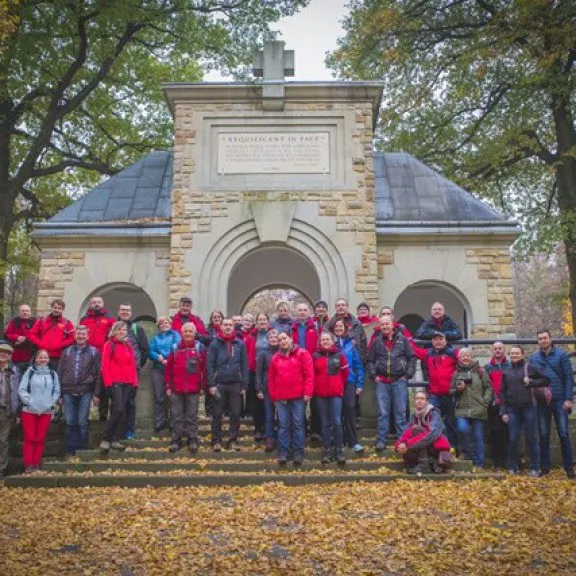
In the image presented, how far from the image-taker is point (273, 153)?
464 inches

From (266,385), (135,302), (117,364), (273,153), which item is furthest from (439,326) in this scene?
(135,302)

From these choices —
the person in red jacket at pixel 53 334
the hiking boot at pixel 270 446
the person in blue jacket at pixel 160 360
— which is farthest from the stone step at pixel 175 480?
the person in red jacket at pixel 53 334

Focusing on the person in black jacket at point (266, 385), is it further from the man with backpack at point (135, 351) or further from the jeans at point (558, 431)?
the jeans at point (558, 431)

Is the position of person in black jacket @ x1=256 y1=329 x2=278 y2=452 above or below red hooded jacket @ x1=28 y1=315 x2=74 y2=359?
below

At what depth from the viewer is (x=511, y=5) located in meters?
15.0

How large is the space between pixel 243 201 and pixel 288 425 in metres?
5.30

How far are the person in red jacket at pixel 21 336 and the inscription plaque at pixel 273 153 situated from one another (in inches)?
184

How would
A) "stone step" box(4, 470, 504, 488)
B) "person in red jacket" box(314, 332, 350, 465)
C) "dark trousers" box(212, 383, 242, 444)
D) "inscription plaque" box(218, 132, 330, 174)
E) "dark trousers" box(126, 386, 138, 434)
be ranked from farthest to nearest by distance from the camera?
"inscription plaque" box(218, 132, 330, 174) < "dark trousers" box(126, 386, 138, 434) < "dark trousers" box(212, 383, 242, 444) < "person in red jacket" box(314, 332, 350, 465) < "stone step" box(4, 470, 504, 488)

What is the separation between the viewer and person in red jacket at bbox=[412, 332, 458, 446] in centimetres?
804

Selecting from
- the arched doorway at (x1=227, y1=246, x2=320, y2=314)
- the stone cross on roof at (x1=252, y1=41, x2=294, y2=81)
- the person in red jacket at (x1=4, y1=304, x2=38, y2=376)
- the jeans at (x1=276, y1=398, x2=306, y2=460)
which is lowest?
the jeans at (x1=276, y1=398, x2=306, y2=460)

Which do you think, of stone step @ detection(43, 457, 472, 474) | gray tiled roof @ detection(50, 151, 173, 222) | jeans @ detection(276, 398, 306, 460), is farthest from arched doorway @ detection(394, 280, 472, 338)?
jeans @ detection(276, 398, 306, 460)

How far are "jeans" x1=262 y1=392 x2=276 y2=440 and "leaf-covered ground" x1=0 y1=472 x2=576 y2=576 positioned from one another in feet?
3.25

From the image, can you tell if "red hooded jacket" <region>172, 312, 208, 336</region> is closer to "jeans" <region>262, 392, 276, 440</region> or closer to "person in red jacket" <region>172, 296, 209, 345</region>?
"person in red jacket" <region>172, 296, 209, 345</region>

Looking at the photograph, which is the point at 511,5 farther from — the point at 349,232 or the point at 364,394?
the point at 364,394
